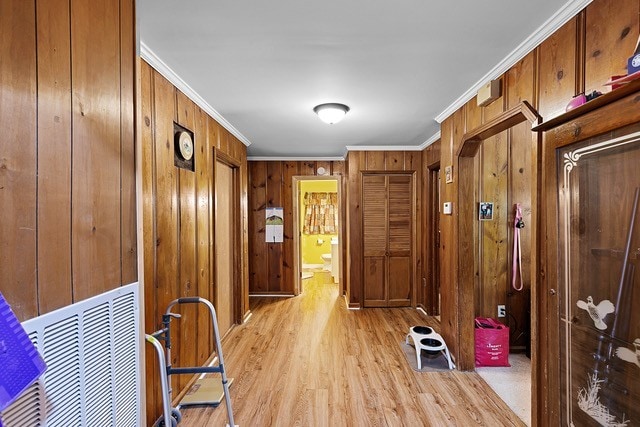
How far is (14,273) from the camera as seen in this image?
0.66 m

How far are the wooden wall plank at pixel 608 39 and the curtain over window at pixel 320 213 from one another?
6.56 metres

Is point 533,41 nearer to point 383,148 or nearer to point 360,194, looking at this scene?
point 383,148

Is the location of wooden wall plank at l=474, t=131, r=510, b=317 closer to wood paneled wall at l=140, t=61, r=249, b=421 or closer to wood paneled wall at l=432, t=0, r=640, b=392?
wood paneled wall at l=432, t=0, r=640, b=392

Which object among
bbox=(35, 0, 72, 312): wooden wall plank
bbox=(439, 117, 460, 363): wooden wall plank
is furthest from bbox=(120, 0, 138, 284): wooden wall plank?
bbox=(439, 117, 460, 363): wooden wall plank

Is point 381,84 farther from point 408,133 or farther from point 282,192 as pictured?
point 282,192

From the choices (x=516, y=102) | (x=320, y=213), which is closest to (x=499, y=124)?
(x=516, y=102)

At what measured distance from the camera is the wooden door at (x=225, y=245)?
3.37 meters

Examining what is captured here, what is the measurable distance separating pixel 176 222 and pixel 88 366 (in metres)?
1.57

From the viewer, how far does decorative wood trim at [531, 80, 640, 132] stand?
3.17 ft

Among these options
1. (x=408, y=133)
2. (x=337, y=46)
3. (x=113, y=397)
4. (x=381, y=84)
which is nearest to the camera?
(x=113, y=397)

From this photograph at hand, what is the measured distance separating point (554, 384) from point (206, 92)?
9.73 feet

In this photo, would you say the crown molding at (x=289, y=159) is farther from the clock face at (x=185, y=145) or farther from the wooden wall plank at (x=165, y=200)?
the wooden wall plank at (x=165, y=200)

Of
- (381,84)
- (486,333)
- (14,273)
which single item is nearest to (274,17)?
(381,84)

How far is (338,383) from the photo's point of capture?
2.54m
